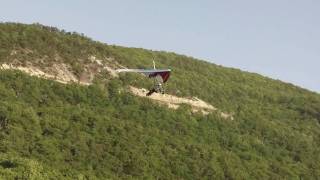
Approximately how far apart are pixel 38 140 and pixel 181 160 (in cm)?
1803

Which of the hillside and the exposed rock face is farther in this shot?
the exposed rock face

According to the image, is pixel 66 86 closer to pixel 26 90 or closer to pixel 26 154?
pixel 26 90

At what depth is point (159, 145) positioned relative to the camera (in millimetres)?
79500

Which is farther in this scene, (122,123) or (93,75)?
(93,75)

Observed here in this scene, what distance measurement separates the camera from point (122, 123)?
80938 millimetres

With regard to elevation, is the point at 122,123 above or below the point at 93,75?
below

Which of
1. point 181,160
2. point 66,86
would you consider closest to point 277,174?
point 181,160

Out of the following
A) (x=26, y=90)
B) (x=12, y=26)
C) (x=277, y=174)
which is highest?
(x=12, y=26)

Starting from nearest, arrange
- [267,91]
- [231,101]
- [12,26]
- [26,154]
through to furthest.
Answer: [26,154] < [12,26] < [231,101] < [267,91]

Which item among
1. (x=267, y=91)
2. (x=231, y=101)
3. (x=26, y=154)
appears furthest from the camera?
(x=267, y=91)

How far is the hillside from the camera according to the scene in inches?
2776

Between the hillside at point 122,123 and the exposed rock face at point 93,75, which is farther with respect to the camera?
the exposed rock face at point 93,75

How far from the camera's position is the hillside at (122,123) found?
7050 cm

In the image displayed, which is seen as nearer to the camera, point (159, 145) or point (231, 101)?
point (159, 145)
